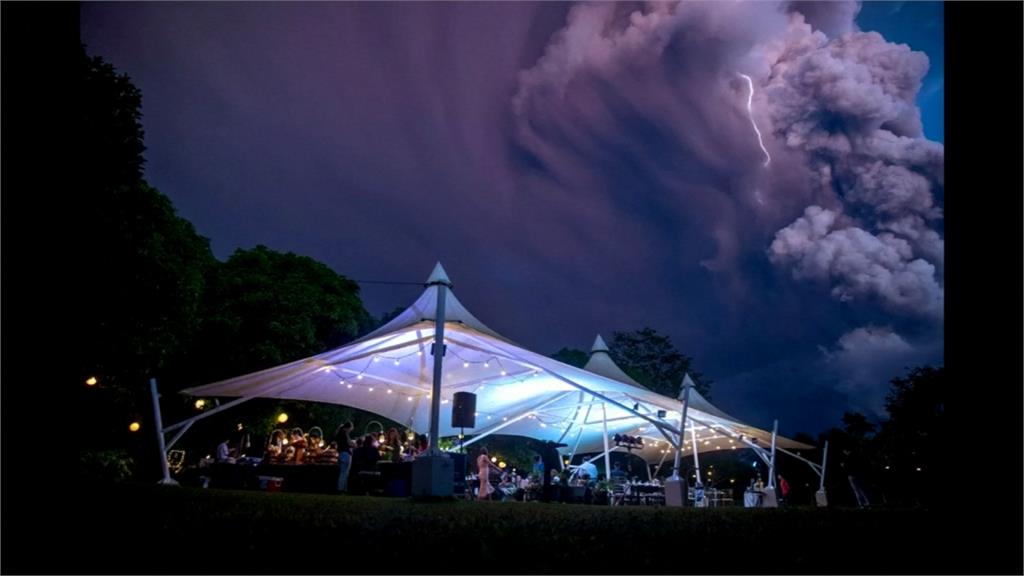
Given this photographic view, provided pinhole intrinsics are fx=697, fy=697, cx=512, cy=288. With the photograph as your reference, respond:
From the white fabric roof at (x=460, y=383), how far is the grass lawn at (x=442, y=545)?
20.8 ft

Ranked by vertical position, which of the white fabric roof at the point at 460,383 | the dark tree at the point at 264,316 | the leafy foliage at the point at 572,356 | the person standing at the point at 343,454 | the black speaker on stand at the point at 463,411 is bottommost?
the person standing at the point at 343,454

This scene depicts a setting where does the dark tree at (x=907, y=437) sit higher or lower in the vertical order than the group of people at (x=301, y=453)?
higher

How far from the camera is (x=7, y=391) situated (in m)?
3.45

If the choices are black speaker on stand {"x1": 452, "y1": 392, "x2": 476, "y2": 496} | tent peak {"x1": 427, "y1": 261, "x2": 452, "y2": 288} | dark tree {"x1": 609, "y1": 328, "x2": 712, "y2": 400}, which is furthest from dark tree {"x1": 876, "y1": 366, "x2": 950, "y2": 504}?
dark tree {"x1": 609, "y1": 328, "x2": 712, "y2": 400}

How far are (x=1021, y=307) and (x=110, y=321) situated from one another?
1142 cm

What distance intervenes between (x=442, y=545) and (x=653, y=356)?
135ft

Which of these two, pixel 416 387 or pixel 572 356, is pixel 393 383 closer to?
pixel 416 387

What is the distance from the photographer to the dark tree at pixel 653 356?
42469 millimetres

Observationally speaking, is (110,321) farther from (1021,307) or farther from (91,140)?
(1021,307)

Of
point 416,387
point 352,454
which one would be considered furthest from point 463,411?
point 416,387

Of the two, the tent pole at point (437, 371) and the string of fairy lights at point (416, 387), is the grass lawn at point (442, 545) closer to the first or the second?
the tent pole at point (437, 371)

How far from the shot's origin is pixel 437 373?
9102 mm

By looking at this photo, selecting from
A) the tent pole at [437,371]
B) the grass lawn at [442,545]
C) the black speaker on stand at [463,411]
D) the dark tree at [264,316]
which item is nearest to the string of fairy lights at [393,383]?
the black speaker on stand at [463,411]

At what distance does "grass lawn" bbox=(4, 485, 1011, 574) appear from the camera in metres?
2.79
